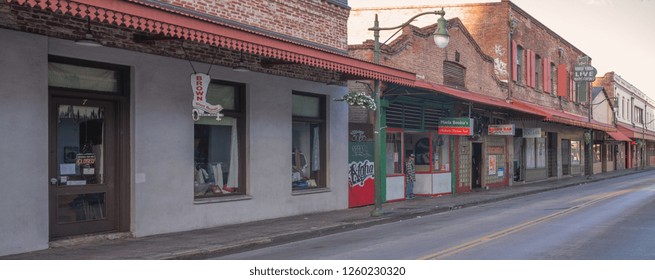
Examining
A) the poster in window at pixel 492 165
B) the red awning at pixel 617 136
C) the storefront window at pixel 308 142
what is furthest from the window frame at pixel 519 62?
the storefront window at pixel 308 142

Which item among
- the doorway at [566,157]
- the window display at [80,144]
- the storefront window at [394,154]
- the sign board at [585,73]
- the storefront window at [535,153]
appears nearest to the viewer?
the window display at [80,144]

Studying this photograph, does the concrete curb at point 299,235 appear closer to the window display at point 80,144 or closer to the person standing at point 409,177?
the person standing at point 409,177

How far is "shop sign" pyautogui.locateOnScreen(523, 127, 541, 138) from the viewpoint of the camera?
1284 inches

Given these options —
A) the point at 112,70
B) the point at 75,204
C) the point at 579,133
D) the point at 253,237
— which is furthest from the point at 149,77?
the point at 579,133

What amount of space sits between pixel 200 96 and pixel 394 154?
10.2m

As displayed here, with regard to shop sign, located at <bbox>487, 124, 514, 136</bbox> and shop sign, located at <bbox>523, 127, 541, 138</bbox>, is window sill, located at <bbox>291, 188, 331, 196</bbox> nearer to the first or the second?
shop sign, located at <bbox>487, 124, 514, 136</bbox>

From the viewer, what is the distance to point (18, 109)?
387 inches

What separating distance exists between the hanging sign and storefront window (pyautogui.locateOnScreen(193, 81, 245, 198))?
0.60 metres

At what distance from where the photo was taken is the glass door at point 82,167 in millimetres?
10750

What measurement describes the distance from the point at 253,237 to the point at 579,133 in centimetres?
4027

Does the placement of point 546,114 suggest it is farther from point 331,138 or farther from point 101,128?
point 101,128

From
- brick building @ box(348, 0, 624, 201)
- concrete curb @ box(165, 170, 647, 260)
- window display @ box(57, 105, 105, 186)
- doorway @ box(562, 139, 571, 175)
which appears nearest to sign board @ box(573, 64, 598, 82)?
brick building @ box(348, 0, 624, 201)

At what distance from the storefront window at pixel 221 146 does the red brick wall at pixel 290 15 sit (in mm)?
1599

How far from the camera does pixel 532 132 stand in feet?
108
